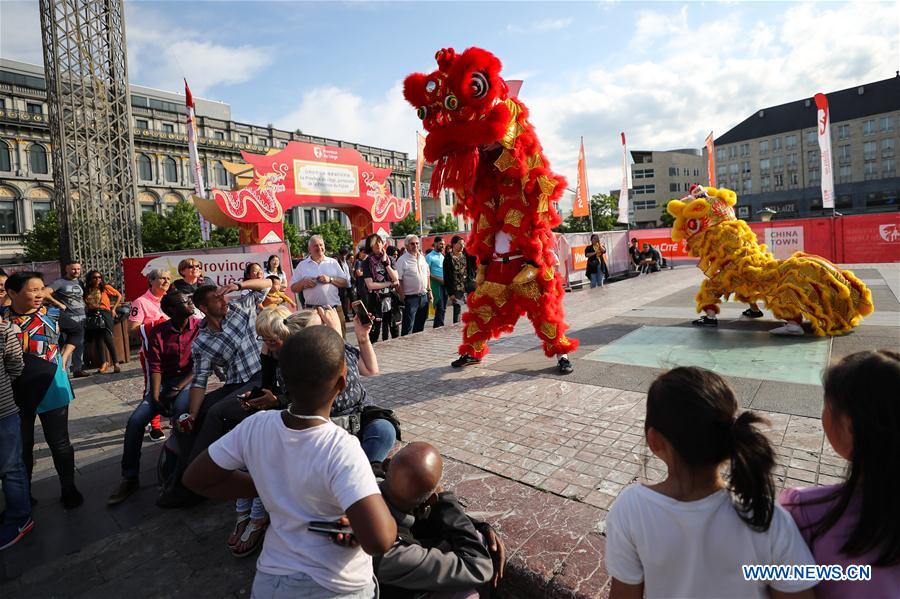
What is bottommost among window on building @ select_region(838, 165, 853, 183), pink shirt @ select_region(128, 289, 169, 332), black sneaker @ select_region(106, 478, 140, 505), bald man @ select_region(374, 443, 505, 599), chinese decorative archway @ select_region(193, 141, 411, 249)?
black sneaker @ select_region(106, 478, 140, 505)

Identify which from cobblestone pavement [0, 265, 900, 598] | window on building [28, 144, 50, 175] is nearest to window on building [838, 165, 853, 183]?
cobblestone pavement [0, 265, 900, 598]

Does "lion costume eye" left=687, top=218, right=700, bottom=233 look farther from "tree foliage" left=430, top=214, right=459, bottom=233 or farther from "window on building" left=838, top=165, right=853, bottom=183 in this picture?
"window on building" left=838, top=165, right=853, bottom=183

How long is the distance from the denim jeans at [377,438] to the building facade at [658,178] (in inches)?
3037

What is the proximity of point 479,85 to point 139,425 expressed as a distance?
3740 mm

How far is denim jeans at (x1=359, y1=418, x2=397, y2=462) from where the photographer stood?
9.08 feet

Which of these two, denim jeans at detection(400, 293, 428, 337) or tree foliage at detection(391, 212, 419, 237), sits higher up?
tree foliage at detection(391, 212, 419, 237)

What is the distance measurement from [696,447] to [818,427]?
8.48 ft

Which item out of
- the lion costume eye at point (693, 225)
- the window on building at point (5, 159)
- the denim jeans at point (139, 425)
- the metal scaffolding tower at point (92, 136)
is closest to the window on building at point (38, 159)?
the window on building at point (5, 159)

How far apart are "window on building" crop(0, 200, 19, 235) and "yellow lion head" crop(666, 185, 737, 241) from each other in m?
46.5

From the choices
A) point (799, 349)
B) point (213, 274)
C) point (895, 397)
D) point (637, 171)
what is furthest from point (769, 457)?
point (637, 171)

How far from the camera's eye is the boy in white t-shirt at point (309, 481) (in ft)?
4.90

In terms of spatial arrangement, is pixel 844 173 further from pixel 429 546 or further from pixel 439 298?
pixel 429 546

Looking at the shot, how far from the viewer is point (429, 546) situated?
2094 millimetres

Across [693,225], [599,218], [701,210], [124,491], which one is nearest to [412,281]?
[693,225]
